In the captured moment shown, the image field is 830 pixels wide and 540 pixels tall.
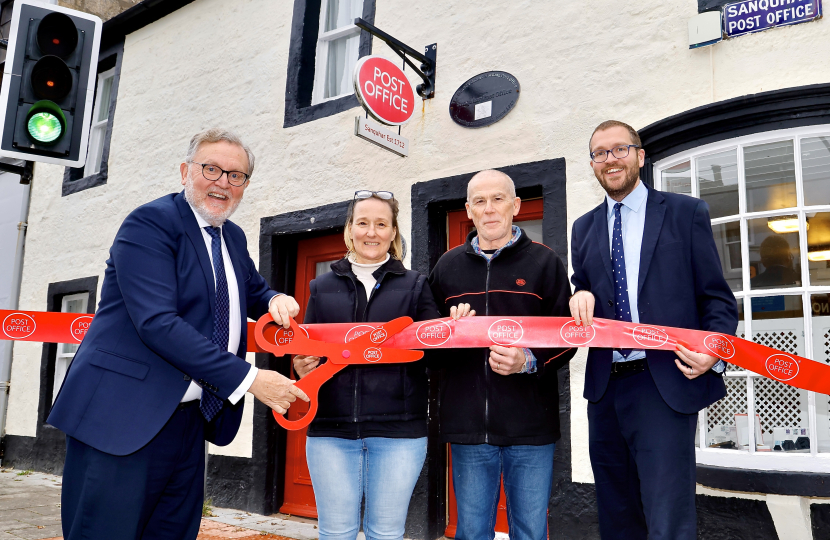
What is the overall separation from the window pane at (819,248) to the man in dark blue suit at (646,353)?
1.65 m

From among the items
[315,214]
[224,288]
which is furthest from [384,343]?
[315,214]

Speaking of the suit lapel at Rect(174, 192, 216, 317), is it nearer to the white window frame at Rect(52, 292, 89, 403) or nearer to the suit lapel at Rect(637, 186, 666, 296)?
the suit lapel at Rect(637, 186, 666, 296)

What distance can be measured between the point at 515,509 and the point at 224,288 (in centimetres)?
152

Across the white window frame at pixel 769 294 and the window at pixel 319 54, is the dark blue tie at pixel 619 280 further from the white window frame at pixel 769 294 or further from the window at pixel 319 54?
the window at pixel 319 54

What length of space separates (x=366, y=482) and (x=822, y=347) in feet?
9.40

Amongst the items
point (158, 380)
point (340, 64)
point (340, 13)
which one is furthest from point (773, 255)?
point (340, 13)

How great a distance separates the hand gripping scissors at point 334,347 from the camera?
2732 mm

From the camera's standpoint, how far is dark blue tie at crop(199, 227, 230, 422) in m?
2.47

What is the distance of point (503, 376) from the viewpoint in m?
2.81

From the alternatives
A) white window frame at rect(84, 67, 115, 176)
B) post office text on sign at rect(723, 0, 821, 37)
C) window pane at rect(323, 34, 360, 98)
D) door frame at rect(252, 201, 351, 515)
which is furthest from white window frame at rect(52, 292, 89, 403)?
post office text on sign at rect(723, 0, 821, 37)

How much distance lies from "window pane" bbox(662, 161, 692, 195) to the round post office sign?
2104 millimetres

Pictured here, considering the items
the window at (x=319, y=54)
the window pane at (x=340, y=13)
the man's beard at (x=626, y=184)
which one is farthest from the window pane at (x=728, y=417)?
the window pane at (x=340, y=13)

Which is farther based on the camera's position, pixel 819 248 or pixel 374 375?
pixel 819 248

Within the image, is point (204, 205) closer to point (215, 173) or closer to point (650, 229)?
point (215, 173)
